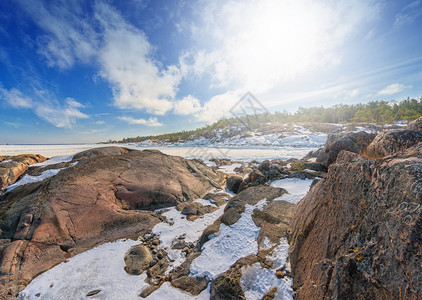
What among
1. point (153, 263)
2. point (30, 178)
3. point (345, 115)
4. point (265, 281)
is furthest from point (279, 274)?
point (345, 115)

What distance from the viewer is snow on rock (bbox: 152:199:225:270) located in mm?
4874

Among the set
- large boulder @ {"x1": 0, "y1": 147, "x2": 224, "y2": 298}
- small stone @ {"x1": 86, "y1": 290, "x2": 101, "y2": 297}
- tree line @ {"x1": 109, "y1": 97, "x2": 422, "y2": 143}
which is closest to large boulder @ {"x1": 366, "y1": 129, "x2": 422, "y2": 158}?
large boulder @ {"x1": 0, "y1": 147, "x2": 224, "y2": 298}

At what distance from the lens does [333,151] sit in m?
9.62

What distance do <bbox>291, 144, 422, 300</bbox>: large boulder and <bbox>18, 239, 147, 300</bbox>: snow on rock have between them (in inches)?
141

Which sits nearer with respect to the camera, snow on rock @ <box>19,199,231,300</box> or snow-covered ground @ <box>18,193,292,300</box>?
snow-covered ground @ <box>18,193,292,300</box>

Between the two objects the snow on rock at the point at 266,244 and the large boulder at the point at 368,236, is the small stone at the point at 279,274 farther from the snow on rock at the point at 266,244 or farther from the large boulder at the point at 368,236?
the snow on rock at the point at 266,244

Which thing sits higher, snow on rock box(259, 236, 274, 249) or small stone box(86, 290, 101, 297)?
snow on rock box(259, 236, 274, 249)

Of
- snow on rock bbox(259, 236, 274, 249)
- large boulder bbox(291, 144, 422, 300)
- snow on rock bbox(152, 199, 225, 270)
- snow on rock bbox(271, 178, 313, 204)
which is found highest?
large boulder bbox(291, 144, 422, 300)

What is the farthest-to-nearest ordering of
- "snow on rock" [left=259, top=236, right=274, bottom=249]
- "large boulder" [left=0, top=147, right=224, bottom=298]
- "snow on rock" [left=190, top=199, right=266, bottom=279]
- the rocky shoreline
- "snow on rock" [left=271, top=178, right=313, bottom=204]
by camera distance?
"snow on rock" [left=271, top=178, right=313, bottom=204] → "large boulder" [left=0, top=147, right=224, bottom=298] → "snow on rock" [left=259, top=236, right=274, bottom=249] → "snow on rock" [left=190, top=199, right=266, bottom=279] → the rocky shoreline

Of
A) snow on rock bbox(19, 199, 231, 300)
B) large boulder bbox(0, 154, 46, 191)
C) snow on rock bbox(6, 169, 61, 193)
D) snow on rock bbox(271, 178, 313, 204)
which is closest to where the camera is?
snow on rock bbox(19, 199, 231, 300)

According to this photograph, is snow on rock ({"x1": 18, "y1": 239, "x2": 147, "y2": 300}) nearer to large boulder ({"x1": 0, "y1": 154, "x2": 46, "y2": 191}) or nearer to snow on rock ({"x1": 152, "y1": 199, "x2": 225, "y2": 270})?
snow on rock ({"x1": 152, "y1": 199, "x2": 225, "y2": 270})

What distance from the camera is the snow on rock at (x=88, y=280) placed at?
12.1 feet

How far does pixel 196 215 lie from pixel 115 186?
3602 millimetres

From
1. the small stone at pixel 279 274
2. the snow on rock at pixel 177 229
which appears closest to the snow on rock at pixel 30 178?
the snow on rock at pixel 177 229
